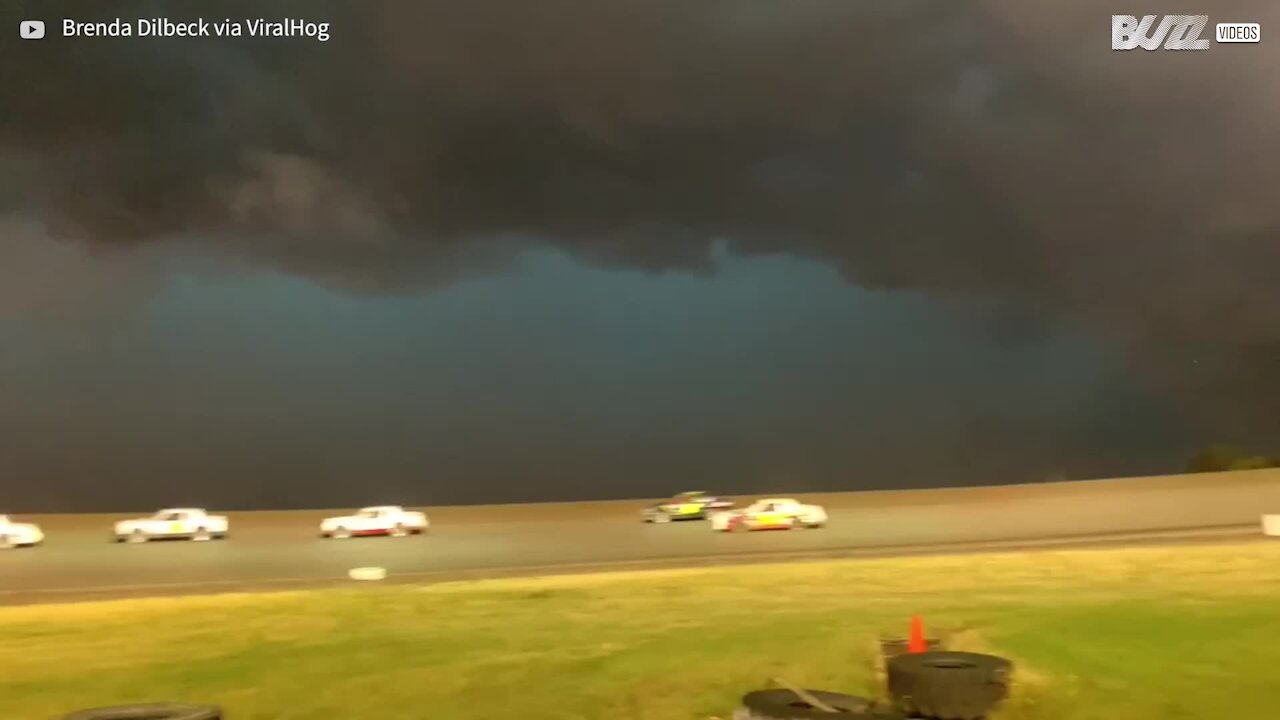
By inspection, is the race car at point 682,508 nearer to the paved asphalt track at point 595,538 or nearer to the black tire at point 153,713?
the paved asphalt track at point 595,538

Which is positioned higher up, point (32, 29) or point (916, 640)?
point (32, 29)

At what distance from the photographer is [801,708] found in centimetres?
536

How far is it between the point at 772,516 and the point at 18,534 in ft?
21.2

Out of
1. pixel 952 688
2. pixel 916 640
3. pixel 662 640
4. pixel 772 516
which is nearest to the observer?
pixel 952 688

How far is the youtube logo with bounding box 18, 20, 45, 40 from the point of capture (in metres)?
8.19

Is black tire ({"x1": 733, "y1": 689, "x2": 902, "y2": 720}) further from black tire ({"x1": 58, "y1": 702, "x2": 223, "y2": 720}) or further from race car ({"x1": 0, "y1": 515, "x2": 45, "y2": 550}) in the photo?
race car ({"x1": 0, "y1": 515, "x2": 45, "y2": 550})

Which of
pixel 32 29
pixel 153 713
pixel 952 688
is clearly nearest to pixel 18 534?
pixel 153 713

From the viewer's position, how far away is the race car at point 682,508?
28.7 ft

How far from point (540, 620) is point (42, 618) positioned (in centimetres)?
374

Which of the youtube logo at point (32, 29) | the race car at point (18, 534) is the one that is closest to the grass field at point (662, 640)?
the race car at point (18, 534)

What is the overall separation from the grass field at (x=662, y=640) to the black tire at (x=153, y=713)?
0.38 meters

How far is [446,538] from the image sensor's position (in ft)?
28.9

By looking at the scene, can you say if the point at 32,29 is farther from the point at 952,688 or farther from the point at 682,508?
the point at 952,688

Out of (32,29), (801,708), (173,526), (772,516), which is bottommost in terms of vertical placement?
(801,708)
